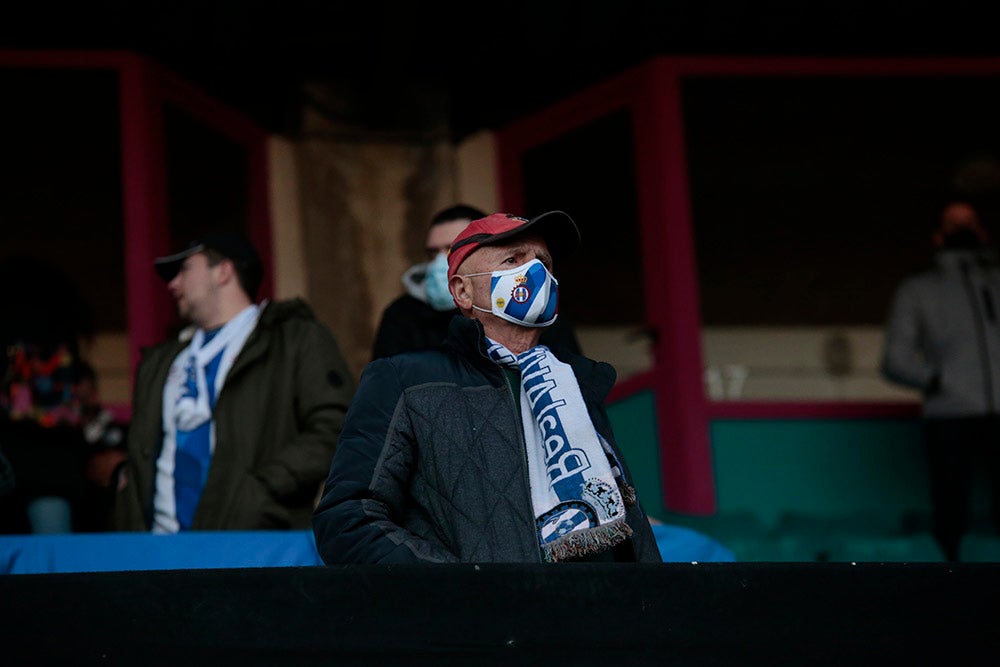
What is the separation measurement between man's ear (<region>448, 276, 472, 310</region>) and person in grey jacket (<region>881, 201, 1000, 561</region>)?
3.82 metres

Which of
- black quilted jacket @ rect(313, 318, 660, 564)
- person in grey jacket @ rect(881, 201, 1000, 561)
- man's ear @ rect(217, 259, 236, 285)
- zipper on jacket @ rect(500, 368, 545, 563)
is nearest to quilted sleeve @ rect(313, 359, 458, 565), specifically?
black quilted jacket @ rect(313, 318, 660, 564)

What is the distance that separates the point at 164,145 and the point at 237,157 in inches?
26.5

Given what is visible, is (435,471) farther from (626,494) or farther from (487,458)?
(626,494)

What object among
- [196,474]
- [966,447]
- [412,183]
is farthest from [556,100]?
[196,474]

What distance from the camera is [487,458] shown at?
299 centimetres

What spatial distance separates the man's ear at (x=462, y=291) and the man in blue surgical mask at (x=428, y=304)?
4.87 feet

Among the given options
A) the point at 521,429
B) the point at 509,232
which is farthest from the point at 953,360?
the point at 521,429

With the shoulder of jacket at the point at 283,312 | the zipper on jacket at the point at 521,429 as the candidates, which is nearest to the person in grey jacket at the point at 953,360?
the shoulder of jacket at the point at 283,312

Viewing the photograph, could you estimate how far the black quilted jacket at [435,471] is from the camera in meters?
2.91

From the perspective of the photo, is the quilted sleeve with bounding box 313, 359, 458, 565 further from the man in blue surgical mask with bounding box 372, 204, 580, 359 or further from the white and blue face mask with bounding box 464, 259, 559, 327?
the man in blue surgical mask with bounding box 372, 204, 580, 359

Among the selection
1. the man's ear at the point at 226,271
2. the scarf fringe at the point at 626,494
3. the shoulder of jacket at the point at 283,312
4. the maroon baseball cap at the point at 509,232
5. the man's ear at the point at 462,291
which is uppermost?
the man's ear at the point at 226,271

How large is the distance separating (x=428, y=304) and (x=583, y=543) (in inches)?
86.7

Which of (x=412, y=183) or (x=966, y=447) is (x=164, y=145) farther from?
(x=966, y=447)

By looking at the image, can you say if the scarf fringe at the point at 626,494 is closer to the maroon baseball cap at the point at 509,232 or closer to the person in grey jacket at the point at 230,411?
the maroon baseball cap at the point at 509,232
